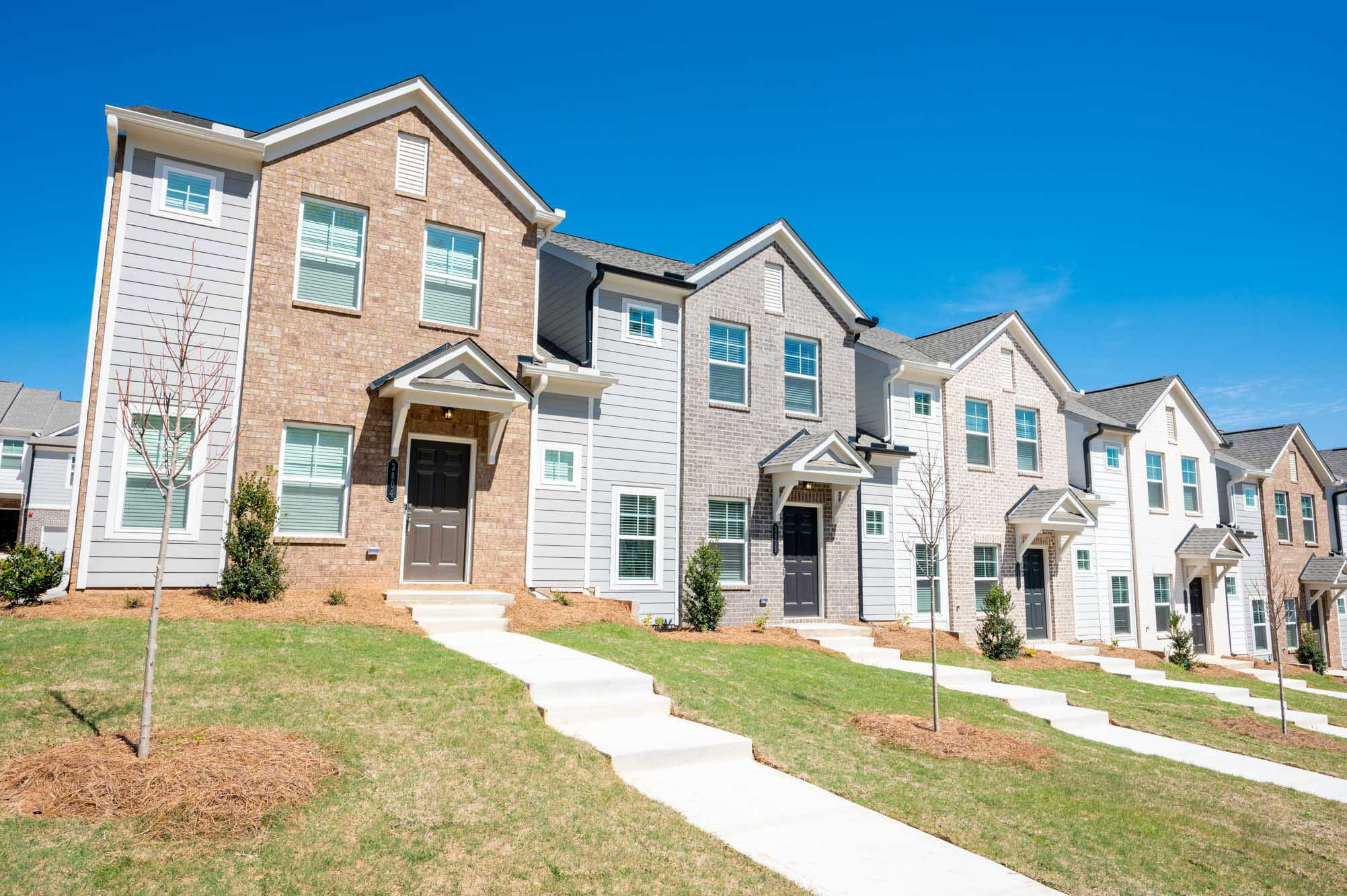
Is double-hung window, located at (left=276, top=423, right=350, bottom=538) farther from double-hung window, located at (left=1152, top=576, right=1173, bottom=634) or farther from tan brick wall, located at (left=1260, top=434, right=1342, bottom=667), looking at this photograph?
tan brick wall, located at (left=1260, top=434, right=1342, bottom=667)

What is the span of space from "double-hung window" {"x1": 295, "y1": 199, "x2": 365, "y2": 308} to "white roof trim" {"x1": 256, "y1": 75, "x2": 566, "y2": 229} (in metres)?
0.94

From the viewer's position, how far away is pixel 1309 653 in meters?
26.1

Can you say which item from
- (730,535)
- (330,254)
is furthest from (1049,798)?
(330,254)

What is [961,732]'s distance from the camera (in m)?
8.56

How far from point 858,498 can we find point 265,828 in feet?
49.2

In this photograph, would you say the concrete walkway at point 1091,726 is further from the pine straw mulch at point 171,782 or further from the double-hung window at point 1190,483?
the double-hung window at point 1190,483

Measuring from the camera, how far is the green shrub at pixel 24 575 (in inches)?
399

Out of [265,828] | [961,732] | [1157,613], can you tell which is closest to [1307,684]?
[1157,613]

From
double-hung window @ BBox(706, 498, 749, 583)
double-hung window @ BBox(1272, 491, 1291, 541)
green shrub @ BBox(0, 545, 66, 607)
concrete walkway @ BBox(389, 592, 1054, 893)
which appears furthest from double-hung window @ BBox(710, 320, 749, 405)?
double-hung window @ BBox(1272, 491, 1291, 541)

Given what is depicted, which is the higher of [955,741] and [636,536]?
[636,536]

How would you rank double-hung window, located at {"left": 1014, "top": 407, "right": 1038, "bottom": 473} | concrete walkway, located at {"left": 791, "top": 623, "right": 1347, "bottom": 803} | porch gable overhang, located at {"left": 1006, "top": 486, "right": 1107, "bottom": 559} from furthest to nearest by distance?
double-hung window, located at {"left": 1014, "top": 407, "right": 1038, "bottom": 473}, porch gable overhang, located at {"left": 1006, "top": 486, "right": 1107, "bottom": 559}, concrete walkway, located at {"left": 791, "top": 623, "right": 1347, "bottom": 803}

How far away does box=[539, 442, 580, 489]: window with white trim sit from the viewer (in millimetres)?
14375

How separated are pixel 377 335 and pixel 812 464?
835cm

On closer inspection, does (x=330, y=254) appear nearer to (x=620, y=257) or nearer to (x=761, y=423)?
(x=620, y=257)
